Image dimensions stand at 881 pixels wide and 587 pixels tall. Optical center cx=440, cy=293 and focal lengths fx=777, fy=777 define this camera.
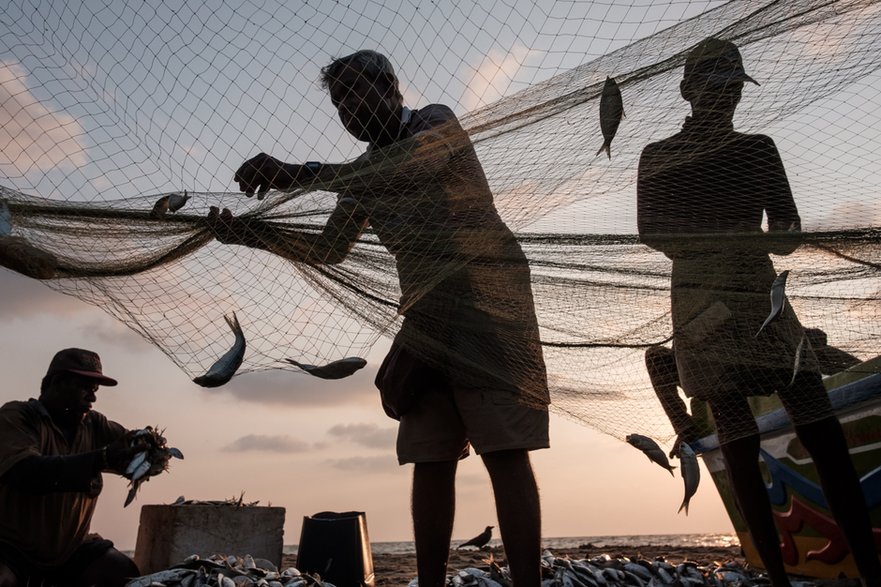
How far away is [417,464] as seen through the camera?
3.46 metres

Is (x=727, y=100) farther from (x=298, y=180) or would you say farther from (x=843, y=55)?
(x=298, y=180)

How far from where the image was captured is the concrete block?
5.52 metres

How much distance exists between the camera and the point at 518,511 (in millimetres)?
3096

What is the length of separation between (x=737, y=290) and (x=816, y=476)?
6.63 feet

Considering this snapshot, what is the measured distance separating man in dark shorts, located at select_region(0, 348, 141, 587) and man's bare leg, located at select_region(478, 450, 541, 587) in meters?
2.20

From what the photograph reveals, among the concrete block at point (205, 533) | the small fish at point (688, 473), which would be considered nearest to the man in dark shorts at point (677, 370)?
the small fish at point (688, 473)

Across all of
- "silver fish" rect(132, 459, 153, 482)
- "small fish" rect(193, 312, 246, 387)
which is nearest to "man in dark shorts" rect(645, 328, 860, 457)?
"small fish" rect(193, 312, 246, 387)

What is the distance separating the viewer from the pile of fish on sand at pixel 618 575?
4715 mm

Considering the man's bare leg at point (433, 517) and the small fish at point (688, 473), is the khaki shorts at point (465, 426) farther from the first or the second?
the small fish at point (688, 473)

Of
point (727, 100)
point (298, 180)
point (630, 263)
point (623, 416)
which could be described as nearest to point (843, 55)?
point (727, 100)

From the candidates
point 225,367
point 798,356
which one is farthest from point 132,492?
A: point 798,356

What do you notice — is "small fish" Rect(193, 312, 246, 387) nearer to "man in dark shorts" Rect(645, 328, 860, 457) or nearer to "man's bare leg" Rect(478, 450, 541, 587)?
"man's bare leg" Rect(478, 450, 541, 587)

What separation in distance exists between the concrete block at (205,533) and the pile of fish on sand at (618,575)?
1.30 metres

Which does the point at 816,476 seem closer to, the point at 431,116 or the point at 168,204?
the point at 431,116
